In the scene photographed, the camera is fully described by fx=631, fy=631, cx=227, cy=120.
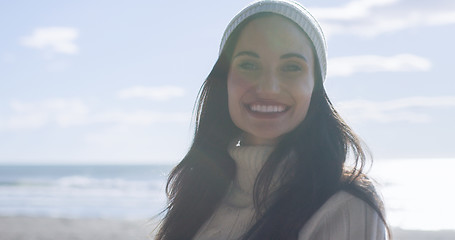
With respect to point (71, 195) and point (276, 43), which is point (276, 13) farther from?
point (71, 195)

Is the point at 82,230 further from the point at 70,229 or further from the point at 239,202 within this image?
the point at 239,202

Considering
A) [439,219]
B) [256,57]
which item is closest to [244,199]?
[256,57]

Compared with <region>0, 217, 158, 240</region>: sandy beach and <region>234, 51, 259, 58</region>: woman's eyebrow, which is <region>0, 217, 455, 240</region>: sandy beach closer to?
<region>0, 217, 158, 240</region>: sandy beach

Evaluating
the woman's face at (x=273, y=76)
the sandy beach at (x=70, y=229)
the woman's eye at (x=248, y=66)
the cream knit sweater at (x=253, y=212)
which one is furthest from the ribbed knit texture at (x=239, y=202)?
the sandy beach at (x=70, y=229)

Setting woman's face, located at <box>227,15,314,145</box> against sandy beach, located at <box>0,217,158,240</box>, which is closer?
woman's face, located at <box>227,15,314,145</box>

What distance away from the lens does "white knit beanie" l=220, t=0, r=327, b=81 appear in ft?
6.72

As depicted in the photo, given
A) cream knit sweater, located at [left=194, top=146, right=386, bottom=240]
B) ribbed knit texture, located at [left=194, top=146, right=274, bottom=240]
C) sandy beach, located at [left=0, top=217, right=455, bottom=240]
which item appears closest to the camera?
cream knit sweater, located at [left=194, top=146, right=386, bottom=240]

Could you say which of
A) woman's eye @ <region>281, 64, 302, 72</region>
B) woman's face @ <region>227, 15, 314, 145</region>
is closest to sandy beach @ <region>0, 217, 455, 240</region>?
woman's face @ <region>227, 15, 314, 145</region>

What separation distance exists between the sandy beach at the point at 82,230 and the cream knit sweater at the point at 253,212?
24.5ft

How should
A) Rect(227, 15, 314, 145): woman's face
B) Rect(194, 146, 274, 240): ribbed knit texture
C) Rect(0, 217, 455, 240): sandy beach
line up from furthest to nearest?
Rect(0, 217, 455, 240): sandy beach, Rect(194, 146, 274, 240): ribbed knit texture, Rect(227, 15, 314, 145): woman's face

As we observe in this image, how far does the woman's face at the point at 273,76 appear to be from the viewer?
2023 mm

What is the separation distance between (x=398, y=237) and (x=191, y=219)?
331 inches

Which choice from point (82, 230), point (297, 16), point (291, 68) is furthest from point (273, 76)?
point (82, 230)

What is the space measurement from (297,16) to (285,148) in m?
0.44
